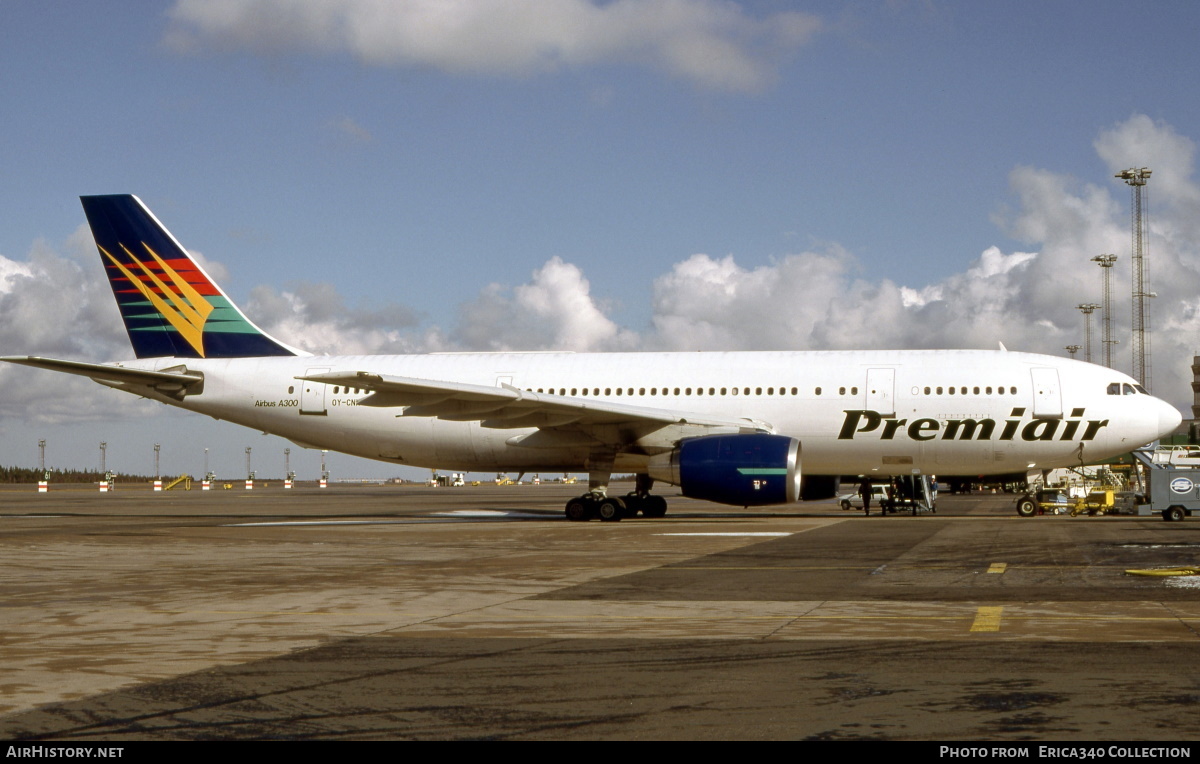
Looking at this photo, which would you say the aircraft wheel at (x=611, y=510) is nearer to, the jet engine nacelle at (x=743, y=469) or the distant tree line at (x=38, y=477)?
the jet engine nacelle at (x=743, y=469)

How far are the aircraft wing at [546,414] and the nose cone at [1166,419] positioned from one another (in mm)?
8480

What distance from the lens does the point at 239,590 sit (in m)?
11.7

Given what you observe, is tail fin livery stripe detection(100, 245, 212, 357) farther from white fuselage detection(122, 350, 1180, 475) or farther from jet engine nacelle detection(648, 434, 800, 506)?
jet engine nacelle detection(648, 434, 800, 506)

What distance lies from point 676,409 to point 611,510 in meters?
2.72

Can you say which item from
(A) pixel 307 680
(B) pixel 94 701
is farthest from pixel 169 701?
(A) pixel 307 680

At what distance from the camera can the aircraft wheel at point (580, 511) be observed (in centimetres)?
2539

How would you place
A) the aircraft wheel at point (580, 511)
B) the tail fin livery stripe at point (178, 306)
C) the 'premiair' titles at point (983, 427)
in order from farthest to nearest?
the tail fin livery stripe at point (178, 306)
the aircraft wheel at point (580, 511)
the 'premiair' titles at point (983, 427)

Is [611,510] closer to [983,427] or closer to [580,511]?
[580,511]

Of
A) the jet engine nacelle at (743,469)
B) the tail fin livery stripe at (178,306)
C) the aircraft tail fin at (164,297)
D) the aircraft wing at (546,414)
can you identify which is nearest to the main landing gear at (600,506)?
the aircraft wing at (546,414)

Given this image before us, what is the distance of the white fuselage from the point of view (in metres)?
24.7

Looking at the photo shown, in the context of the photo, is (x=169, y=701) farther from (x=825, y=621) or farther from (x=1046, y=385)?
(x=1046, y=385)

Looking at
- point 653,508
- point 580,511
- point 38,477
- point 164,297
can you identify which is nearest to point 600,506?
point 580,511

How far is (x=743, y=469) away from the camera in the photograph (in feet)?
73.8

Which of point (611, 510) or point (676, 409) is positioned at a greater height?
point (676, 409)
